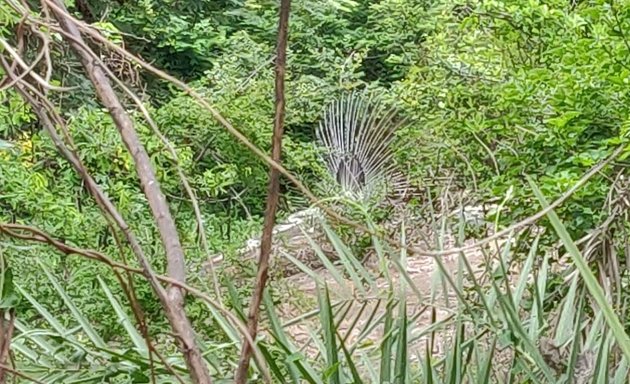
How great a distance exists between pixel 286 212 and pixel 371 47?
232cm

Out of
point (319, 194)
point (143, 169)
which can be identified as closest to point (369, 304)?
point (143, 169)

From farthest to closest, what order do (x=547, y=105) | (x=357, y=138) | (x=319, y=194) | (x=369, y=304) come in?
(x=357, y=138), (x=319, y=194), (x=547, y=105), (x=369, y=304)

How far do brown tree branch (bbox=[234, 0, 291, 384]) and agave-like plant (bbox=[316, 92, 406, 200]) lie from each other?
14.0 feet

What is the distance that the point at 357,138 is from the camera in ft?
16.4

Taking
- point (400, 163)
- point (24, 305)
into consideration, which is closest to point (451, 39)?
point (400, 163)

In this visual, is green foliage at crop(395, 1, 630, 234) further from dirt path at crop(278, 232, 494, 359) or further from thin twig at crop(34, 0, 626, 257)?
thin twig at crop(34, 0, 626, 257)

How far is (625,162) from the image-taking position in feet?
4.22

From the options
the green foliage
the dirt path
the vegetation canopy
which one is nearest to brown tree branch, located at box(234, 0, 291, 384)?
the vegetation canopy

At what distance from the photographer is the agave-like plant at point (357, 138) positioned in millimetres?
4840

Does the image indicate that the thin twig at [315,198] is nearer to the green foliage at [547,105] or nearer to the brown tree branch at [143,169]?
the brown tree branch at [143,169]

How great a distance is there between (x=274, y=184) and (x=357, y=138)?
454cm

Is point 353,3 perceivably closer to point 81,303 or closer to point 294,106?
point 294,106

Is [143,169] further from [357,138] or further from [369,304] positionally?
[357,138]

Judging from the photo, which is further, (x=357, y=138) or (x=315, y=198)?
(x=357, y=138)
